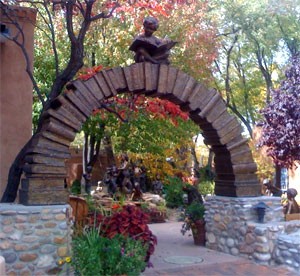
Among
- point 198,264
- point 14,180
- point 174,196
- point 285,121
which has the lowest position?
point 198,264

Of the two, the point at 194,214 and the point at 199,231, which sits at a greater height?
the point at 194,214

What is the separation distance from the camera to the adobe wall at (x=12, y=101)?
26.8 ft

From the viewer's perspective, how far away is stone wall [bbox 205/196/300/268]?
6559 millimetres

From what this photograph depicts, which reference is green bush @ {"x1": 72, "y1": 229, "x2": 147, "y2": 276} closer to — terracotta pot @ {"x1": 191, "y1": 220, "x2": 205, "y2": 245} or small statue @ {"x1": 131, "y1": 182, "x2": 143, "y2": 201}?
terracotta pot @ {"x1": 191, "y1": 220, "x2": 205, "y2": 245}

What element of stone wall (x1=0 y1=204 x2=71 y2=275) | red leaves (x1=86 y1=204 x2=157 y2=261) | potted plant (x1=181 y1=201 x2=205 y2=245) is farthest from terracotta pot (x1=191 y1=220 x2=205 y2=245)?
stone wall (x1=0 y1=204 x2=71 y2=275)

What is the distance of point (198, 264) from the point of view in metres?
6.84

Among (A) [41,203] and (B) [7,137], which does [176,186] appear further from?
(A) [41,203]

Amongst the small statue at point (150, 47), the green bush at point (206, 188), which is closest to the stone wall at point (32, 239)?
the small statue at point (150, 47)

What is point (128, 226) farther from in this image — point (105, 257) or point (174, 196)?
point (174, 196)

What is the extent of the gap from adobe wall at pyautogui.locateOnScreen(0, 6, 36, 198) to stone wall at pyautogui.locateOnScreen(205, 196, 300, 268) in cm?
361

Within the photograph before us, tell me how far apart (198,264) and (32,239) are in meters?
2.60

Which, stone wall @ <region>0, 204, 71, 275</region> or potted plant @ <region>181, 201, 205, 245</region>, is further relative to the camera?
potted plant @ <region>181, 201, 205, 245</region>

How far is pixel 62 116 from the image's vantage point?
6.12 meters

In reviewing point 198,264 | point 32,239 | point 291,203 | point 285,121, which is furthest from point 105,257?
point 285,121
